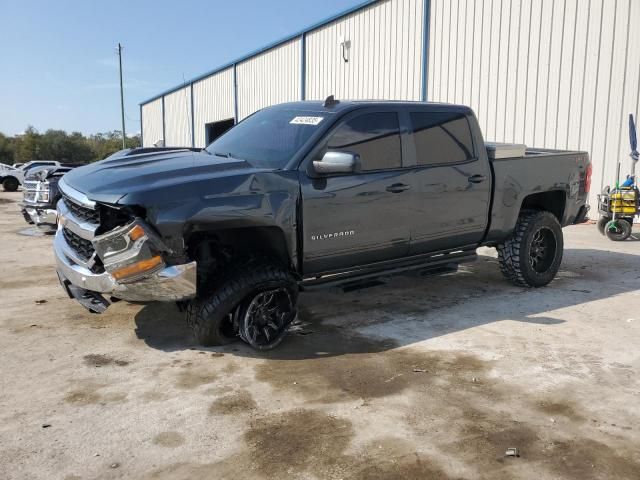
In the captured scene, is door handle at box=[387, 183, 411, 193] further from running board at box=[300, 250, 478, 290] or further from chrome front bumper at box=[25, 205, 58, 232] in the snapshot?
chrome front bumper at box=[25, 205, 58, 232]

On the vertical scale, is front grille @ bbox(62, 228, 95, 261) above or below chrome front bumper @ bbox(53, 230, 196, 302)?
above

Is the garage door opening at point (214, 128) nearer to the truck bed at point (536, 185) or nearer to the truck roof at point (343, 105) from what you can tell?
the truck bed at point (536, 185)

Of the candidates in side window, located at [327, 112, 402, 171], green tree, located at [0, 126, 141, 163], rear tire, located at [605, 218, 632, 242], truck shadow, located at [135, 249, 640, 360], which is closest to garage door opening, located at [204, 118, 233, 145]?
rear tire, located at [605, 218, 632, 242]

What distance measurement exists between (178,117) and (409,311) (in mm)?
33782

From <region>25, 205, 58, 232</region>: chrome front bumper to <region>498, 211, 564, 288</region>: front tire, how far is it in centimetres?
714

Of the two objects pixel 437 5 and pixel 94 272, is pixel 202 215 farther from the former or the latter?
pixel 437 5

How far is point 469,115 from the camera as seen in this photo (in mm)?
5730

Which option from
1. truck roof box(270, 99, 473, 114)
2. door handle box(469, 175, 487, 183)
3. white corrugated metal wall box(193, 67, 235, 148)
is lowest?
door handle box(469, 175, 487, 183)

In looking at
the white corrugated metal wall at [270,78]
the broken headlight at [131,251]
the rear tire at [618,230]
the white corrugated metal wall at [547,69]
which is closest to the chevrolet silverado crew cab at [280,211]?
the broken headlight at [131,251]

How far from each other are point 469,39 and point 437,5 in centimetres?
147

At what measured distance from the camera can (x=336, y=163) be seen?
422cm

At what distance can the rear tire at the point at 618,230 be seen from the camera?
30.9 ft

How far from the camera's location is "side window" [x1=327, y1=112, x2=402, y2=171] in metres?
4.64

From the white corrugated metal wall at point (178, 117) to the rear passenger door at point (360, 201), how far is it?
30.4 meters
